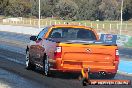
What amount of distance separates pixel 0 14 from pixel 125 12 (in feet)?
149

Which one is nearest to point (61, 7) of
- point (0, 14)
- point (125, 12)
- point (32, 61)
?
point (125, 12)

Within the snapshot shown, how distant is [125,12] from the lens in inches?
4427

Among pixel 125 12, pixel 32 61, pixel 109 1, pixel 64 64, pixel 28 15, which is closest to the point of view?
pixel 64 64

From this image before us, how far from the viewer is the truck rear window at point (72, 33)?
1472 centimetres

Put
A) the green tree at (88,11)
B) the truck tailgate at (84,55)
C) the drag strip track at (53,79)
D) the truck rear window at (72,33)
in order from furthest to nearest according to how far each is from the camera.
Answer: the green tree at (88,11) < the truck rear window at (72,33) < the truck tailgate at (84,55) < the drag strip track at (53,79)

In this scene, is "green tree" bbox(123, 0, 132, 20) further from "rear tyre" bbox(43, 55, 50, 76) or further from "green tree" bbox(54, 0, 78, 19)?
"rear tyre" bbox(43, 55, 50, 76)

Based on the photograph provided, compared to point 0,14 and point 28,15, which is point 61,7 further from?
point 0,14

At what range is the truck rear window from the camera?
1472 cm

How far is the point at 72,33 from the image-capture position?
1481cm

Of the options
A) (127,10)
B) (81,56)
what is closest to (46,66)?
(81,56)

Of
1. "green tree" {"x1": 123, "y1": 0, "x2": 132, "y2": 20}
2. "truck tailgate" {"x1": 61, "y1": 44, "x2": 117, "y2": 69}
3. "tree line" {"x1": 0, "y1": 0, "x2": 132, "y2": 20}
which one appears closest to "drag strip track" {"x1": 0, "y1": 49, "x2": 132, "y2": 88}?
"truck tailgate" {"x1": 61, "y1": 44, "x2": 117, "y2": 69}

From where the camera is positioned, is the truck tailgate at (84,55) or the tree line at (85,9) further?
the tree line at (85,9)

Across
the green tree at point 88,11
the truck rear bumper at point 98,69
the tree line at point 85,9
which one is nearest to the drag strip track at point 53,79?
the truck rear bumper at point 98,69

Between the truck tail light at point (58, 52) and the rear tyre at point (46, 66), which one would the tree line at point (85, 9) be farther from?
the truck tail light at point (58, 52)
